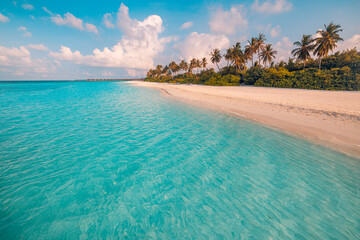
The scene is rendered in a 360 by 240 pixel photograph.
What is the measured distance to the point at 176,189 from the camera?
4770 mm

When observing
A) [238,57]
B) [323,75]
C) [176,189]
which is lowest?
[176,189]

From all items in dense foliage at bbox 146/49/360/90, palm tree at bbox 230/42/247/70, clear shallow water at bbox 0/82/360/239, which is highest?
palm tree at bbox 230/42/247/70

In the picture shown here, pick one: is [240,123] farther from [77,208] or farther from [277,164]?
[77,208]

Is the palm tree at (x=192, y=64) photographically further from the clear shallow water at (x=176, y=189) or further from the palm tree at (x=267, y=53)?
the clear shallow water at (x=176, y=189)

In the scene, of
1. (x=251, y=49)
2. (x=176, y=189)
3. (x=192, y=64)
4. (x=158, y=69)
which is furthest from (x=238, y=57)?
(x=158, y=69)

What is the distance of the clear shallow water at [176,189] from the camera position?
348cm

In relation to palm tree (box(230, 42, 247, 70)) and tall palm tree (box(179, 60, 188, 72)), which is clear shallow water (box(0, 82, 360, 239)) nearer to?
palm tree (box(230, 42, 247, 70))

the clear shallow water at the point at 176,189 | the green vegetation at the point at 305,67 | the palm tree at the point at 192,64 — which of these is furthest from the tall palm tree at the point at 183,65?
the clear shallow water at the point at 176,189

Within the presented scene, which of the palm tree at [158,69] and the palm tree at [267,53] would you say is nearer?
the palm tree at [267,53]

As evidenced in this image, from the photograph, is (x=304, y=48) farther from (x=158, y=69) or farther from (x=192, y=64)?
(x=158, y=69)

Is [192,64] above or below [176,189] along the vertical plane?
above

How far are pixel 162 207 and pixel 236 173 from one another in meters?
3.19

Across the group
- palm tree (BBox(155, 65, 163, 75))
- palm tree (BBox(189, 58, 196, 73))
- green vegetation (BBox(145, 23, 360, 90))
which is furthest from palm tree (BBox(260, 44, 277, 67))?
palm tree (BBox(155, 65, 163, 75))

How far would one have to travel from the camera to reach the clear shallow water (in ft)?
11.4
